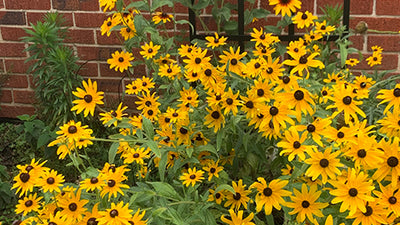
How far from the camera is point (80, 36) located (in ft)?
9.29

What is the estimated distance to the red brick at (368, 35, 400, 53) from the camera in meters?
2.58

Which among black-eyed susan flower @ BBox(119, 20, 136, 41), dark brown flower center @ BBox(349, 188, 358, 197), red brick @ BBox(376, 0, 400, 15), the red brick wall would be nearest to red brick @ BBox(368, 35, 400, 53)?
the red brick wall

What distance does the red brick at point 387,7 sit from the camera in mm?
2506

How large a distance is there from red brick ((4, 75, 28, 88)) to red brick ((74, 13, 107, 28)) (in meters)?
0.51

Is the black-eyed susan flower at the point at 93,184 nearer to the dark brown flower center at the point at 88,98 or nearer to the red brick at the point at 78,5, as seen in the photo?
the dark brown flower center at the point at 88,98

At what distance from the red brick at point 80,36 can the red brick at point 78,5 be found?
0.41ft

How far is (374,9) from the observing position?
2.53 m

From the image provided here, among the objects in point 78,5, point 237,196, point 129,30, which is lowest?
point 237,196

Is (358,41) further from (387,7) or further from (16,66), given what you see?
(16,66)

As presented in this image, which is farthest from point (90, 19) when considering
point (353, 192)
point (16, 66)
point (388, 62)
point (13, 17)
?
point (353, 192)

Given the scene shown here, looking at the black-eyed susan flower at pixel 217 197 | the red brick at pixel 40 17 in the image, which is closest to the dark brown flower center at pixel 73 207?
the black-eyed susan flower at pixel 217 197

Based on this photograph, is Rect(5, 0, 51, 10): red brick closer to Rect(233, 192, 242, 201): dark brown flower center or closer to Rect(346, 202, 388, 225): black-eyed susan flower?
Rect(233, 192, 242, 201): dark brown flower center

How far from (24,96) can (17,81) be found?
10cm

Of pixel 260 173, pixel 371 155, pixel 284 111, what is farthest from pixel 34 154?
pixel 371 155
